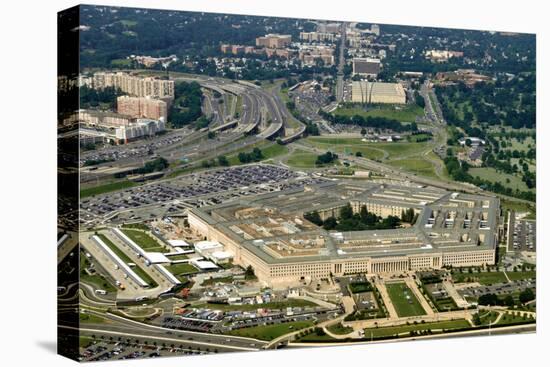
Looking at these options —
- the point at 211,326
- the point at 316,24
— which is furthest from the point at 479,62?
the point at 211,326

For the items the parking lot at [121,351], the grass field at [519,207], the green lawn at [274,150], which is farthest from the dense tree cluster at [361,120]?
the parking lot at [121,351]

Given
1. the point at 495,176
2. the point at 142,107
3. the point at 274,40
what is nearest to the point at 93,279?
the point at 142,107

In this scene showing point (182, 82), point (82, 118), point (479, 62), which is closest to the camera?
point (82, 118)

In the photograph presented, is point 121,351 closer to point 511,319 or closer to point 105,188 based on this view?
point 105,188

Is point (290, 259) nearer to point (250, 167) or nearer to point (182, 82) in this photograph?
point (250, 167)

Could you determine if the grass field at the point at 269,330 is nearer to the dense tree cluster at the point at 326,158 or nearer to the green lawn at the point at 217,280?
the green lawn at the point at 217,280
